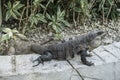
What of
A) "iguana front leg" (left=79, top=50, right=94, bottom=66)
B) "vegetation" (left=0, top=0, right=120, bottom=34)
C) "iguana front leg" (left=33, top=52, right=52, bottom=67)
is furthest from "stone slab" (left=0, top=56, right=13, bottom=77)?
"iguana front leg" (left=79, top=50, right=94, bottom=66)

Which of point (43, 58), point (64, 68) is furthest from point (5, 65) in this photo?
point (64, 68)

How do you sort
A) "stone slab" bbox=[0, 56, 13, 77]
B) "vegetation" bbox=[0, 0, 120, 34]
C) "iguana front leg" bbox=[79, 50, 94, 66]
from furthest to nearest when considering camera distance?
"vegetation" bbox=[0, 0, 120, 34]
"iguana front leg" bbox=[79, 50, 94, 66]
"stone slab" bbox=[0, 56, 13, 77]

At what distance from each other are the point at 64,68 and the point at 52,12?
1120 mm

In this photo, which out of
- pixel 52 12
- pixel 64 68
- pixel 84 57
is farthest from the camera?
pixel 52 12

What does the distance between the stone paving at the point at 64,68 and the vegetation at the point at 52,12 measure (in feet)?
2.02

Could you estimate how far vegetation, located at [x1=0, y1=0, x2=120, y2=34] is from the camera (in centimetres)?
358

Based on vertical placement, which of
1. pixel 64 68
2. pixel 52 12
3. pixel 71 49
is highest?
pixel 52 12

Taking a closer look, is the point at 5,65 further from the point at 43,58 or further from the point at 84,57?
the point at 84,57

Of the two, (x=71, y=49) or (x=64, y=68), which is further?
(x=71, y=49)

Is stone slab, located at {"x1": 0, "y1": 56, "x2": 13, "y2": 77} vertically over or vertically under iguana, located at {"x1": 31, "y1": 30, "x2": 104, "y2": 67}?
under

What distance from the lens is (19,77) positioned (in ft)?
9.42

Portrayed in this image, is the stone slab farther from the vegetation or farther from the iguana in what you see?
the vegetation

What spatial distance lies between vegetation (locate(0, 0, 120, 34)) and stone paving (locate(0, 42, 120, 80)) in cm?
61

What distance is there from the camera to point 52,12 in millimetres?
3883
